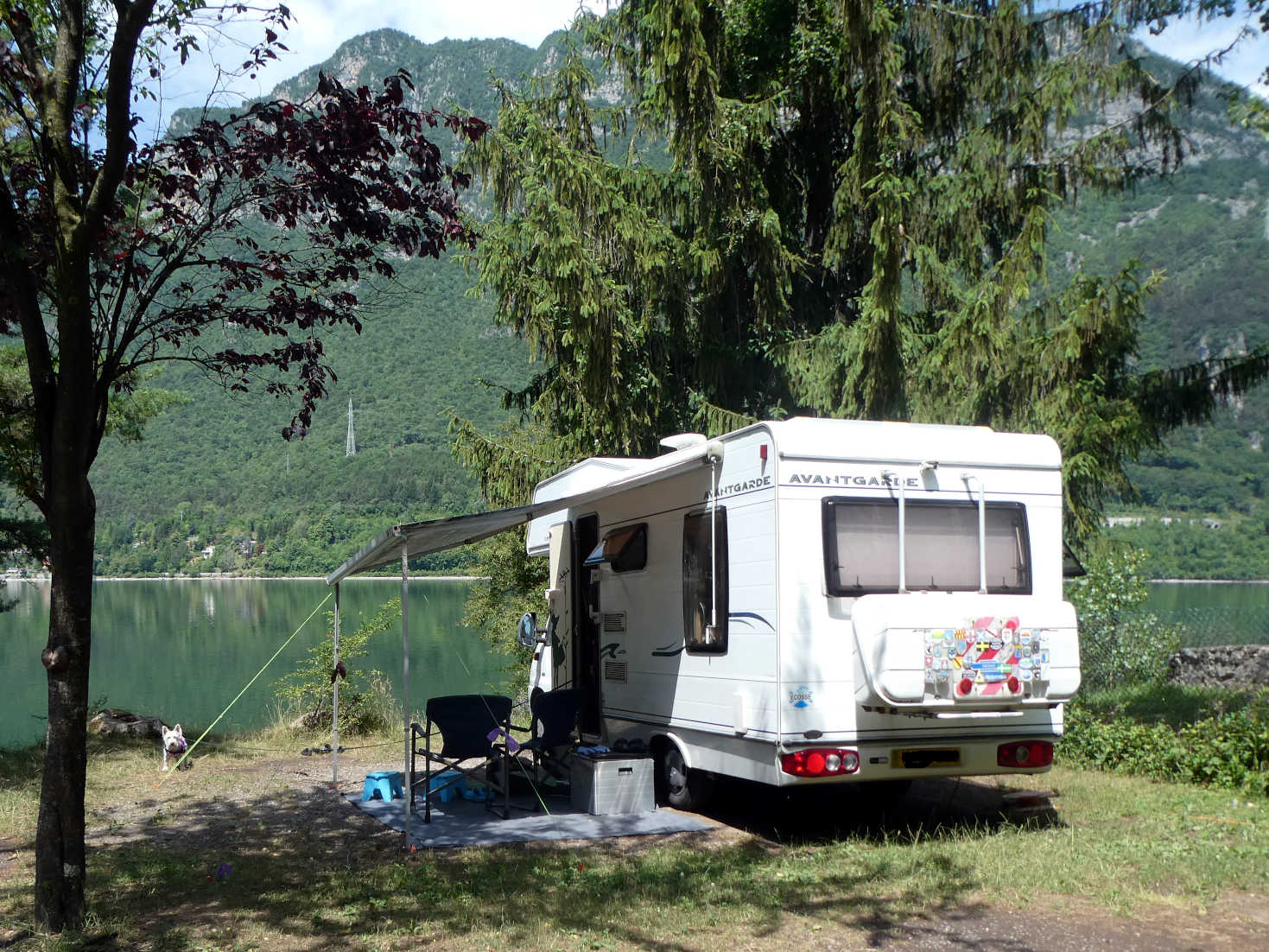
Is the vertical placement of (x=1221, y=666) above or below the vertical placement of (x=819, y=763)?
below

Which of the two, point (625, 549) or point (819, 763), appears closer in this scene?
point (819, 763)

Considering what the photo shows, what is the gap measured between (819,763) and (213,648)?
99.9 ft

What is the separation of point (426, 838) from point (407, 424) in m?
51.2

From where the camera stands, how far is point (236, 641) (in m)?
35.5

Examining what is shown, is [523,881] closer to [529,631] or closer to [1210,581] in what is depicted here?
[529,631]

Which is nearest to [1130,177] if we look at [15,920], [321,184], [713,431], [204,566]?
[713,431]

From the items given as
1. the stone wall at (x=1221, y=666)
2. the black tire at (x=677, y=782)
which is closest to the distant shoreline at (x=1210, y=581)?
the stone wall at (x=1221, y=666)

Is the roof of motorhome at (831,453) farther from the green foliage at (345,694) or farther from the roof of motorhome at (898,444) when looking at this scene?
the green foliage at (345,694)

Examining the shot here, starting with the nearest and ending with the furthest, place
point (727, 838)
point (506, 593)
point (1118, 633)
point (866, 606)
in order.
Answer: point (866, 606)
point (727, 838)
point (1118, 633)
point (506, 593)

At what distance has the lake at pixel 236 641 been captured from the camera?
67.2ft

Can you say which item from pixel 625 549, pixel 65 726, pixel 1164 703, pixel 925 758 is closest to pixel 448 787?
pixel 625 549

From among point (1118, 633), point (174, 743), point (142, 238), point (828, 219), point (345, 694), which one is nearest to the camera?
point (142, 238)

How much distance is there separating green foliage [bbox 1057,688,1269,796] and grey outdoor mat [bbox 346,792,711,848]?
335cm

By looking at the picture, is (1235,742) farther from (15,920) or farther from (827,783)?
(15,920)
